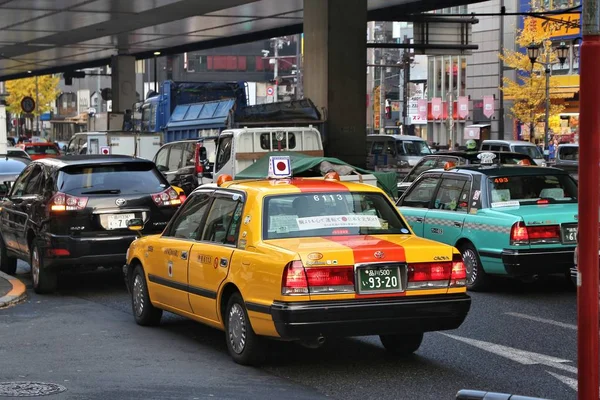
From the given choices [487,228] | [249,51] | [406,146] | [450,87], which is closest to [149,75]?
[249,51]

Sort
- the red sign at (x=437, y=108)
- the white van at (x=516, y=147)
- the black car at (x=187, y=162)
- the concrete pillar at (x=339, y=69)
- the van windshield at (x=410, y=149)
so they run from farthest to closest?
the red sign at (x=437, y=108), the van windshield at (x=410, y=149), the white van at (x=516, y=147), the concrete pillar at (x=339, y=69), the black car at (x=187, y=162)

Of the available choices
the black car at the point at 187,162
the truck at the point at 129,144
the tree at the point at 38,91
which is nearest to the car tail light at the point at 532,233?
the black car at the point at 187,162

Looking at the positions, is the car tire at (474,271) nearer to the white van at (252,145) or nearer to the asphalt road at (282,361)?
the asphalt road at (282,361)

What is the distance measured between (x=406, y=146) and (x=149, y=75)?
256ft

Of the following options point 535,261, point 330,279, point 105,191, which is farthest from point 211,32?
point 330,279

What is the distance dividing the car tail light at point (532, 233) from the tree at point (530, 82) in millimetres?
46321

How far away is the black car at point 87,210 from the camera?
13688 millimetres

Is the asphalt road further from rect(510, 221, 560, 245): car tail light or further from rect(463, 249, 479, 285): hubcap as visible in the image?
rect(463, 249, 479, 285): hubcap

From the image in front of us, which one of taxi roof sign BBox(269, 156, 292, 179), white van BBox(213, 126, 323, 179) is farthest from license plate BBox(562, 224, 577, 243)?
white van BBox(213, 126, 323, 179)

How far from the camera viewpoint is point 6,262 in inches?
648

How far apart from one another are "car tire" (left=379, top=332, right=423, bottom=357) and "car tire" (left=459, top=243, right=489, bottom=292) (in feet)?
14.2

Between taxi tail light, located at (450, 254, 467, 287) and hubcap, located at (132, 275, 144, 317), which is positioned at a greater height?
taxi tail light, located at (450, 254, 467, 287)

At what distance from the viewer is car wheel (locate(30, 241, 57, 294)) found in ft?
45.9

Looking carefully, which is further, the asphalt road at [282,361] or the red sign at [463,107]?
the red sign at [463,107]
